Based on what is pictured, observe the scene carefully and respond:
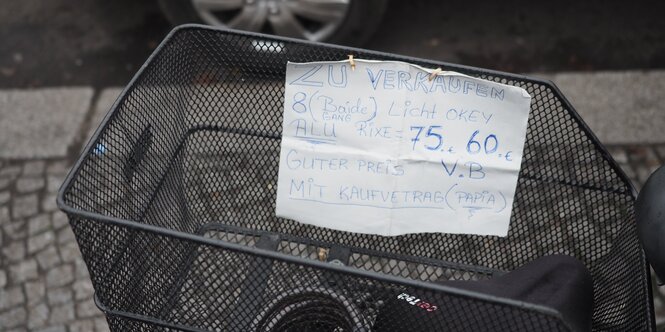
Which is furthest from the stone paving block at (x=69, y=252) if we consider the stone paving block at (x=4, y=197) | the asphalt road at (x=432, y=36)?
the asphalt road at (x=432, y=36)

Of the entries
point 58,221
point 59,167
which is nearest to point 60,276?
point 58,221

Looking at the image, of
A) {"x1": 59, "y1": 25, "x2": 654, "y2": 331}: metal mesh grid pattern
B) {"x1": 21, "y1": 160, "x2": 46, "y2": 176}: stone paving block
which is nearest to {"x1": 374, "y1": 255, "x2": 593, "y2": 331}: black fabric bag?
{"x1": 59, "y1": 25, "x2": 654, "y2": 331}: metal mesh grid pattern

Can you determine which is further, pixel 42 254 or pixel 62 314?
pixel 42 254

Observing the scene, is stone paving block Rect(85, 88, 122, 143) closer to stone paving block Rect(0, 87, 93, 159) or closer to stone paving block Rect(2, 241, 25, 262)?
stone paving block Rect(0, 87, 93, 159)

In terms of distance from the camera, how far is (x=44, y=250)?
3305 mm

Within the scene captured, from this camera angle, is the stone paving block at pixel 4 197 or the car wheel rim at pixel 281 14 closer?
the stone paving block at pixel 4 197

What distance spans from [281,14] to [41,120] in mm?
1408

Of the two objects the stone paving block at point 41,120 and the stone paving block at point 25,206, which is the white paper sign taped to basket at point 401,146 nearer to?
the stone paving block at point 25,206

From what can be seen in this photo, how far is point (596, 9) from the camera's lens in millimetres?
4633

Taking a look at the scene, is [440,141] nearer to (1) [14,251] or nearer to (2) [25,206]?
(1) [14,251]

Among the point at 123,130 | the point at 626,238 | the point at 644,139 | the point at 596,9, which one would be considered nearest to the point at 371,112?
the point at 123,130

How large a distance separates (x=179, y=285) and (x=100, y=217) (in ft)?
1.57

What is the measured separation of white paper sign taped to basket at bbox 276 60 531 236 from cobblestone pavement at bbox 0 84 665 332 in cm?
153

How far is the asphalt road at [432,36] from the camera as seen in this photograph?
4.27 metres
